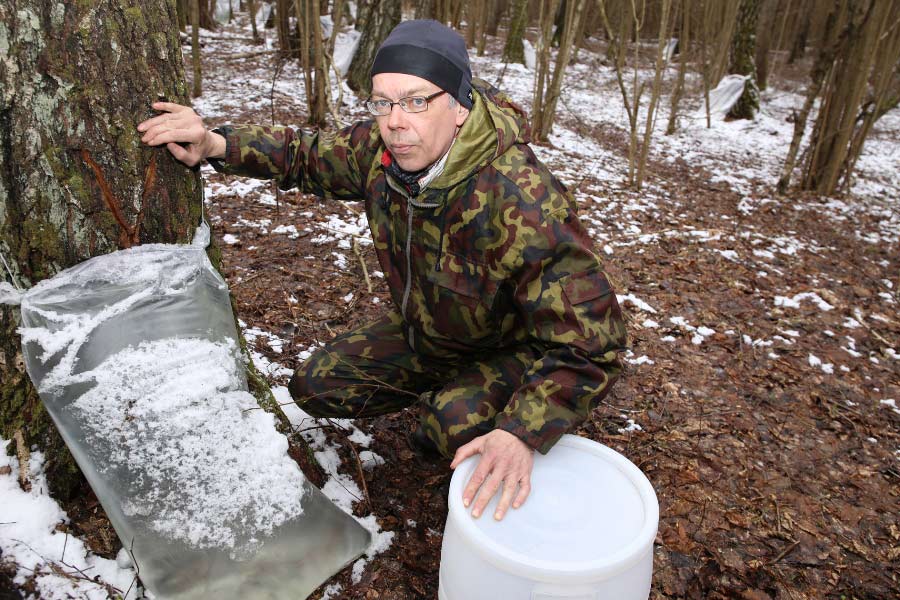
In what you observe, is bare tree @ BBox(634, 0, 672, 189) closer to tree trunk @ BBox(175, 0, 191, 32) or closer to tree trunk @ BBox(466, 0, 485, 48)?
tree trunk @ BBox(175, 0, 191, 32)

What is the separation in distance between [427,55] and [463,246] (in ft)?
1.84

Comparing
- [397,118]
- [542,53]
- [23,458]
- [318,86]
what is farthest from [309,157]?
[542,53]

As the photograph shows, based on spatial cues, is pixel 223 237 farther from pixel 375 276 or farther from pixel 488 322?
pixel 488 322

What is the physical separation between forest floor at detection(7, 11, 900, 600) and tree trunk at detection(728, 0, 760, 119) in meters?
5.85

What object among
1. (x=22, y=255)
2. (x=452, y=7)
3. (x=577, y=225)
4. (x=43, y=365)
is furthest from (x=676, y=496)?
(x=452, y=7)

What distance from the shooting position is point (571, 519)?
137 cm

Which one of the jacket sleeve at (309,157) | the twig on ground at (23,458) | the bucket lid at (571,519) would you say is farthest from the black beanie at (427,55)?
the twig on ground at (23,458)

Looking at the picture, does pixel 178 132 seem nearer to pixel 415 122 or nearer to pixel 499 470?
pixel 415 122

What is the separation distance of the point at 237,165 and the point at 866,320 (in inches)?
165

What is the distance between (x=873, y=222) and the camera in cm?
632

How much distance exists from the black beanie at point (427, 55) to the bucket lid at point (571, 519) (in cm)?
106

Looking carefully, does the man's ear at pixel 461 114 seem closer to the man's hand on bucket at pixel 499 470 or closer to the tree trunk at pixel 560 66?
the man's hand on bucket at pixel 499 470

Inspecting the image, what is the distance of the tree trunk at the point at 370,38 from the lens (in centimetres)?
727

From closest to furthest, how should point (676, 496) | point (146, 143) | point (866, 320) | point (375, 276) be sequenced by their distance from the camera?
1. point (146, 143)
2. point (676, 496)
3. point (375, 276)
4. point (866, 320)
